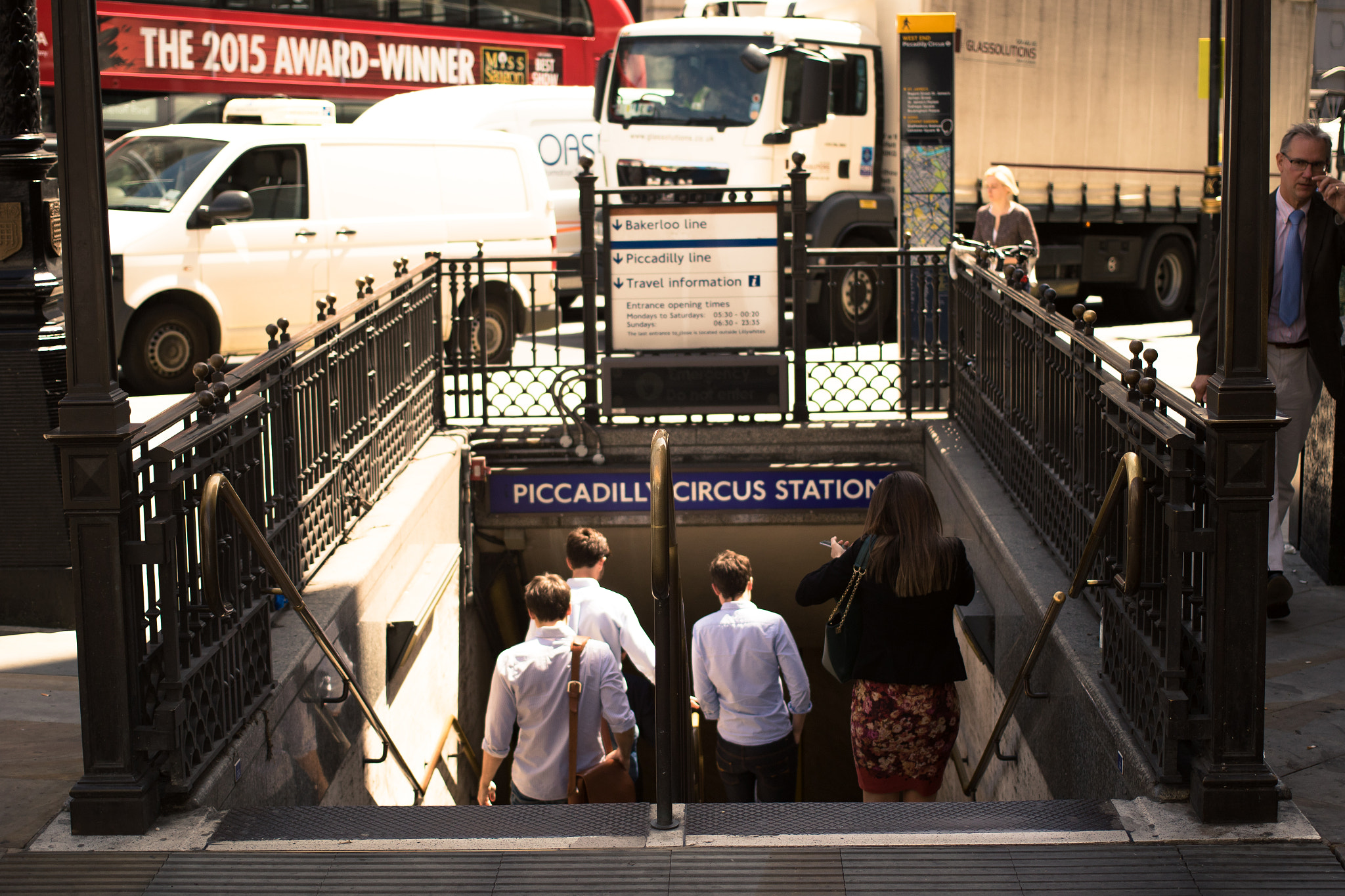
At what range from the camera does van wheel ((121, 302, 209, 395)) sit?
1112 cm

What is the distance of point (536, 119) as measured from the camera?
1549cm

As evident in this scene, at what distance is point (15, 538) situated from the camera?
6031 mm

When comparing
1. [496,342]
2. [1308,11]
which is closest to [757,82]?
[496,342]

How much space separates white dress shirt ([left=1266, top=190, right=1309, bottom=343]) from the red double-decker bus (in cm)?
1181

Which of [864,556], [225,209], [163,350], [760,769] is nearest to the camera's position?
[864,556]

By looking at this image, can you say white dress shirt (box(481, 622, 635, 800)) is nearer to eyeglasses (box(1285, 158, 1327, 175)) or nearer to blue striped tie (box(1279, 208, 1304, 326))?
blue striped tie (box(1279, 208, 1304, 326))

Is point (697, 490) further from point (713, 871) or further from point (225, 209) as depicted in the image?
point (713, 871)

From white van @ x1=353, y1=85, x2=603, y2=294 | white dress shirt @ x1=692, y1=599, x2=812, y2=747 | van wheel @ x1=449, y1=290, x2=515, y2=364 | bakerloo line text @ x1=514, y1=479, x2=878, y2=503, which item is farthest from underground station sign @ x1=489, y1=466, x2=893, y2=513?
white van @ x1=353, y1=85, x2=603, y2=294

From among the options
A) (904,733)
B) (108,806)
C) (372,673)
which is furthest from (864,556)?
(108,806)

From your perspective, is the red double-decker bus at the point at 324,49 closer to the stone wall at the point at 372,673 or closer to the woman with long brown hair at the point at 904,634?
the stone wall at the point at 372,673

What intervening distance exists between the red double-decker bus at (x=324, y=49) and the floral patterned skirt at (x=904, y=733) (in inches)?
455

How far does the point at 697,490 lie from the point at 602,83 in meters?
6.47

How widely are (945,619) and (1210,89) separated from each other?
11407mm

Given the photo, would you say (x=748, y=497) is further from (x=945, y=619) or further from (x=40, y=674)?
(x=40, y=674)
